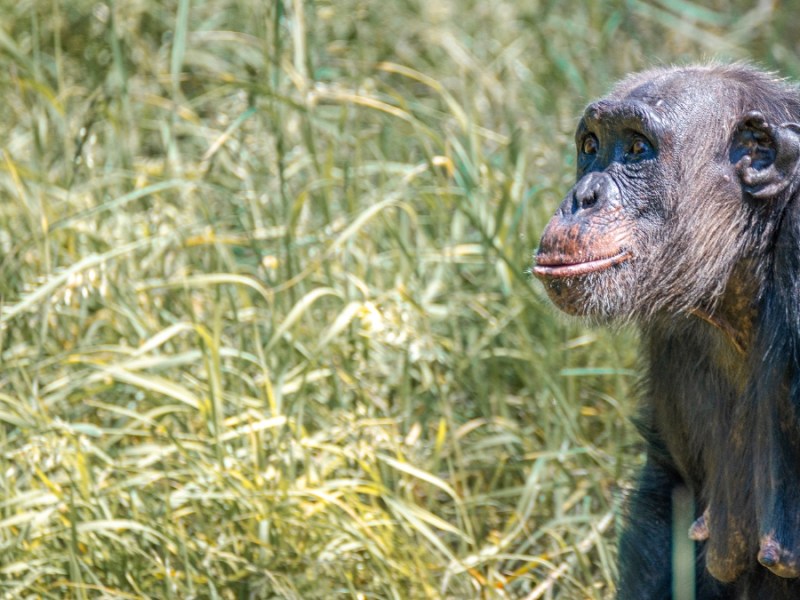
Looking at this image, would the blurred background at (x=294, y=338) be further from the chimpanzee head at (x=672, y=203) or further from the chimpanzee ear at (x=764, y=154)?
the chimpanzee ear at (x=764, y=154)

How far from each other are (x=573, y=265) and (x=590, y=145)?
0.38 meters

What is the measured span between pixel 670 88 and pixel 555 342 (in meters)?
1.59

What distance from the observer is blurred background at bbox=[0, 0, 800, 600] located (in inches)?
152

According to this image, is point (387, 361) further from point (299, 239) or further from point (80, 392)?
point (80, 392)

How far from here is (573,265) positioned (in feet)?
10.4

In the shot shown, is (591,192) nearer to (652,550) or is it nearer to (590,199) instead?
(590,199)

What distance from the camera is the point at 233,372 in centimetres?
434

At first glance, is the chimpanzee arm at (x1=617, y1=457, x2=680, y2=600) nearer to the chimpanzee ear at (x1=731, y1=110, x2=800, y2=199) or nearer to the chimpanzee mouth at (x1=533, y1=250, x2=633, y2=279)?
the chimpanzee mouth at (x1=533, y1=250, x2=633, y2=279)

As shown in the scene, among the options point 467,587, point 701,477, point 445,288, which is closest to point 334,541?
point 467,587

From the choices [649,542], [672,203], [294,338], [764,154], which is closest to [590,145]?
[672,203]

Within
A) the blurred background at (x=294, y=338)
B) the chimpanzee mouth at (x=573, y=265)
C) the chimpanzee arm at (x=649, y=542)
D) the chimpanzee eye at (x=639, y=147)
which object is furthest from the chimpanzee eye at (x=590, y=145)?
the chimpanzee arm at (x=649, y=542)

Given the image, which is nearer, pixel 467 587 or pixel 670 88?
pixel 670 88

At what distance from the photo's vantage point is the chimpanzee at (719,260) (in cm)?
309

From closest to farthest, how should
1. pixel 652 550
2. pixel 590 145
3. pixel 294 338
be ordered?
pixel 590 145, pixel 652 550, pixel 294 338
